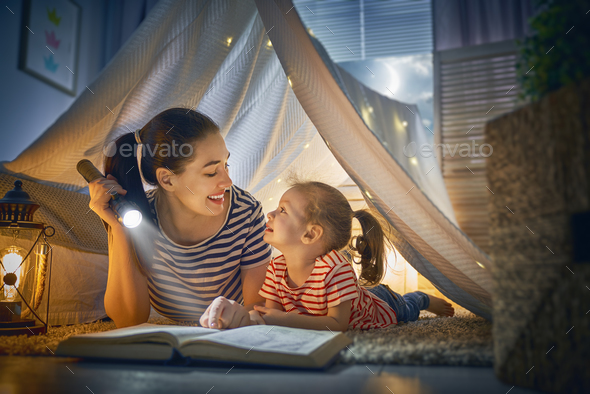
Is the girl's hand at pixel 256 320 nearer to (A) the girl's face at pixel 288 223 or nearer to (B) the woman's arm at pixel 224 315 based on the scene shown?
(B) the woman's arm at pixel 224 315

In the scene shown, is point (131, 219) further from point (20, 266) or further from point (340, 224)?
point (340, 224)

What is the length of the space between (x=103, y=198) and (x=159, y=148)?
8.5 inches

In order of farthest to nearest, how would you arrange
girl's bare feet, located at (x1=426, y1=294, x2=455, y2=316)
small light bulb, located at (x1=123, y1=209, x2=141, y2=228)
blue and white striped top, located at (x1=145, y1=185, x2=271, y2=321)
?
girl's bare feet, located at (x1=426, y1=294, x2=455, y2=316)
blue and white striped top, located at (x1=145, y1=185, x2=271, y2=321)
small light bulb, located at (x1=123, y1=209, x2=141, y2=228)

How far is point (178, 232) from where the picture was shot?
4.20ft

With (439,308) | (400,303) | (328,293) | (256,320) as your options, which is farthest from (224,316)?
(439,308)

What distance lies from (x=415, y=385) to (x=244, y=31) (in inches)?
48.4

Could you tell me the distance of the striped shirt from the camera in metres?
1.07

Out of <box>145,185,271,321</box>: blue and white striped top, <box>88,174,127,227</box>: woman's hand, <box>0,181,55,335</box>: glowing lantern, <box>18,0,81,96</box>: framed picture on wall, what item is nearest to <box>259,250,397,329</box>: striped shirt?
<box>145,185,271,321</box>: blue and white striped top

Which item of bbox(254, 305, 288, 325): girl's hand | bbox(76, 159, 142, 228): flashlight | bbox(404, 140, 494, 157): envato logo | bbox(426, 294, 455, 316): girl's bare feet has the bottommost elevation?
bbox(426, 294, 455, 316): girl's bare feet

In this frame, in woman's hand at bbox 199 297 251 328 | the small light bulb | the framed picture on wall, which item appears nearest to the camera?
woman's hand at bbox 199 297 251 328

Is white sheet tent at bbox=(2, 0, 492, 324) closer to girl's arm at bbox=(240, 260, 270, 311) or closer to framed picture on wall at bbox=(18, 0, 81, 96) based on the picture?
girl's arm at bbox=(240, 260, 270, 311)

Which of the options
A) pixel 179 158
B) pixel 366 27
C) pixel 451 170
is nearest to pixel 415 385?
pixel 179 158

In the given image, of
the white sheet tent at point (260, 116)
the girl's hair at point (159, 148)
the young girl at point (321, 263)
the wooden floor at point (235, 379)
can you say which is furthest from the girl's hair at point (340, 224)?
the wooden floor at point (235, 379)

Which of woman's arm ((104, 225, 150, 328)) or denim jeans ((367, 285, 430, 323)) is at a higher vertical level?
woman's arm ((104, 225, 150, 328))
